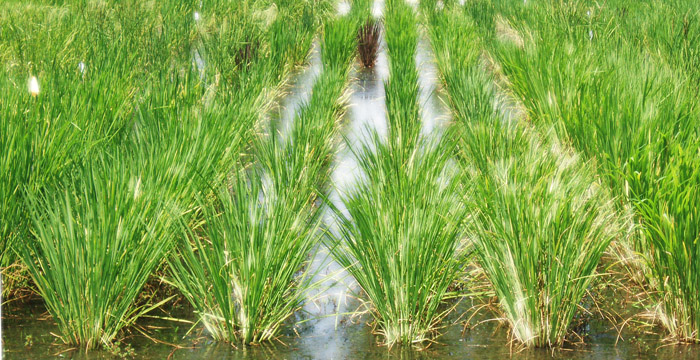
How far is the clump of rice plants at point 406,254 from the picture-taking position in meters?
2.32

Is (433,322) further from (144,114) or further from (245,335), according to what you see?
(144,114)

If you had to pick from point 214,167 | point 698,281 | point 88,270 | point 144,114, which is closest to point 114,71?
point 144,114

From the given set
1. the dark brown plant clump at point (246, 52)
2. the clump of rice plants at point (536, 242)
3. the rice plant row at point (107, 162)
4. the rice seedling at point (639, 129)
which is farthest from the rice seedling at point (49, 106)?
the rice seedling at point (639, 129)

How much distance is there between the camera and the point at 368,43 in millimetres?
7105

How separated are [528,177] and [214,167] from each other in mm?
1175

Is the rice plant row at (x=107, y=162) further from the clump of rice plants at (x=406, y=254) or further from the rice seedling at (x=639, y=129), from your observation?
the rice seedling at (x=639, y=129)

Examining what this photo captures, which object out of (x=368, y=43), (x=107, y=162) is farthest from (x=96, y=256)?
(x=368, y=43)

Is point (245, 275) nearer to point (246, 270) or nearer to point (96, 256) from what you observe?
point (246, 270)

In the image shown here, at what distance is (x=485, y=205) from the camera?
2615mm

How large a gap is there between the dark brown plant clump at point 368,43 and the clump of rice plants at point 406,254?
177 inches

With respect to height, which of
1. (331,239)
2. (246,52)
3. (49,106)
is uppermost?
(246,52)

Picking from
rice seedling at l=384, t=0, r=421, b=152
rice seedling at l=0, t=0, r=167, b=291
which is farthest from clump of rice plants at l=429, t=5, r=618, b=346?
→ rice seedling at l=0, t=0, r=167, b=291

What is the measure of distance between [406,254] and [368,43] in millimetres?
4998

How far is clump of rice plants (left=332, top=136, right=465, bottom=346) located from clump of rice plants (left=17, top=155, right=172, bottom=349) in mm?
619
